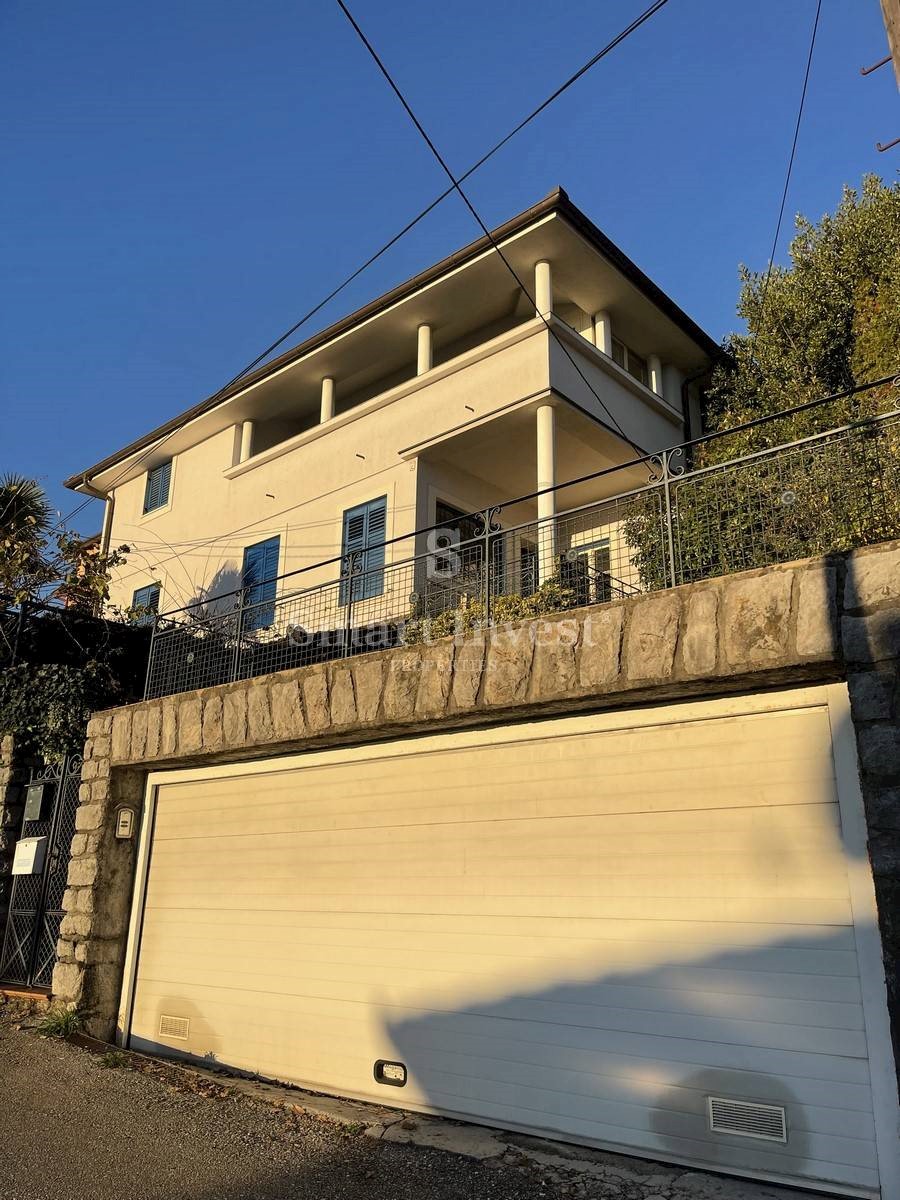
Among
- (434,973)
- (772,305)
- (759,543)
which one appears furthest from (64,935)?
(772,305)

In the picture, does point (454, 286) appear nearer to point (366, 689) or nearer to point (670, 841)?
point (366, 689)

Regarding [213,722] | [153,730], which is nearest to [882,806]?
[213,722]

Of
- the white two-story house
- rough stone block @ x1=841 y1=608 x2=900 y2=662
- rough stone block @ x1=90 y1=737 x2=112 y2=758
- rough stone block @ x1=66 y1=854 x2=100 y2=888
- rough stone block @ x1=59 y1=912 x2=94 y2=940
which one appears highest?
the white two-story house

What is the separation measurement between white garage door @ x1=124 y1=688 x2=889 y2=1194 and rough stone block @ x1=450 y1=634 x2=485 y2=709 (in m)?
0.38

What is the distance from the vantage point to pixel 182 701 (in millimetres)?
8195

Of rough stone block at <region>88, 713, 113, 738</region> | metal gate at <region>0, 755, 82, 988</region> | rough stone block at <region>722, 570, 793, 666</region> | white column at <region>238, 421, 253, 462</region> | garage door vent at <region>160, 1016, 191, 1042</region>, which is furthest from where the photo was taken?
white column at <region>238, 421, 253, 462</region>

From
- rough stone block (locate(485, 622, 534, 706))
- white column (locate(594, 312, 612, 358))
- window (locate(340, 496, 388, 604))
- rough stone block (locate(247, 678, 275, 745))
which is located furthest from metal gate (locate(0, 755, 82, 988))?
white column (locate(594, 312, 612, 358))

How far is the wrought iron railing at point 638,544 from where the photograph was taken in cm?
524

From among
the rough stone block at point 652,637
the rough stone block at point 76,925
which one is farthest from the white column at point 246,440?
the rough stone block at point 652,637

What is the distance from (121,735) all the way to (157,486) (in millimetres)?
10542

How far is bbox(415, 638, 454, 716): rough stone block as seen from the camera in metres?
6.12

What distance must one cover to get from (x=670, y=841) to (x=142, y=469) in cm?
1618

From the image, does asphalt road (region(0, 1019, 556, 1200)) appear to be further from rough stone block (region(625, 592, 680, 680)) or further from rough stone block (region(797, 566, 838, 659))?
rough stone block (region(797, 566, 838, 659))

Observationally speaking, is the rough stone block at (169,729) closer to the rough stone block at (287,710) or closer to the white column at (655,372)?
the rough stone block at (287,710)
